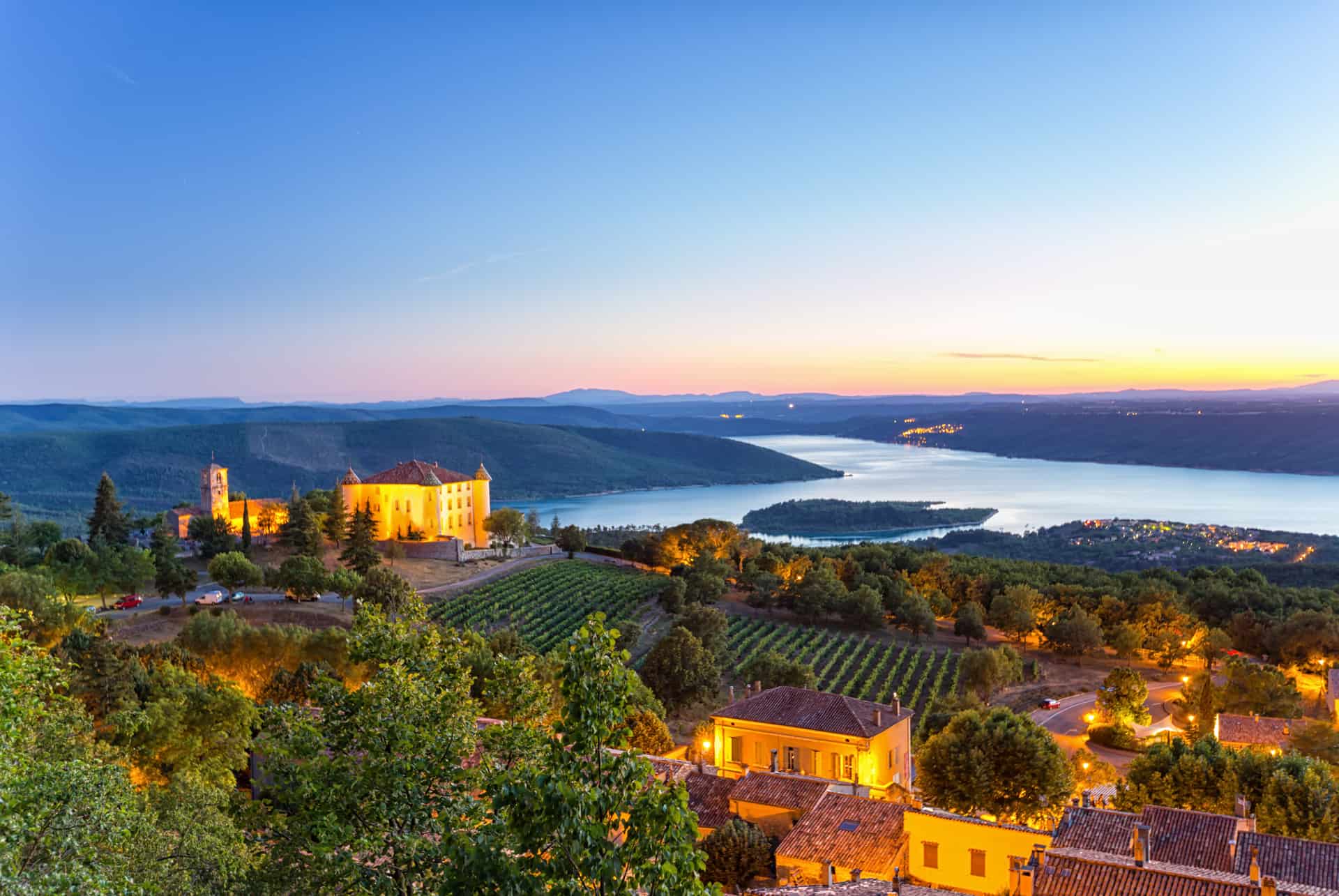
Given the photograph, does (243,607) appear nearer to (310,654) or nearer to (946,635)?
(310,654)

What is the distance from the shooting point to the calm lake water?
109562 millimetres

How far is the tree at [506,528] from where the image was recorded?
54.1 metres

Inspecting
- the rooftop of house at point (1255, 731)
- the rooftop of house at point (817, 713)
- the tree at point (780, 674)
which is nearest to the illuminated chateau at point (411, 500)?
the tree at point (780, 674)

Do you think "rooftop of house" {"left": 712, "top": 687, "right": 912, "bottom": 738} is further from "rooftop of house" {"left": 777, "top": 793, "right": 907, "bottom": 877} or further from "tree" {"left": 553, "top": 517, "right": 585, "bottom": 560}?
"tree" {"left": 553, "top": 517, "right": 585, "bottom": 560}

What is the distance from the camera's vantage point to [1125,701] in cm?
3064

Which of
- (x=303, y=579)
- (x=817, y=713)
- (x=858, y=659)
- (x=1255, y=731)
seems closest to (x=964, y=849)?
(x=817, y=713)

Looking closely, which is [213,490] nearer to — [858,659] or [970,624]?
[858,659]

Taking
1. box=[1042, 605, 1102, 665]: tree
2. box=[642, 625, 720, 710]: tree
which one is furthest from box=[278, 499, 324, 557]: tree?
box=[1042, 605, 1102, 665]: tree

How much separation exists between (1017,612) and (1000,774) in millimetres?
26682

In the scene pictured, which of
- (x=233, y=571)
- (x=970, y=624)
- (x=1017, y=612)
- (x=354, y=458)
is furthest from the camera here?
(x=354, y=458)

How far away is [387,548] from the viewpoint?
162 feet

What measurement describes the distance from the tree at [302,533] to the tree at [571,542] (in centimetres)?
1580

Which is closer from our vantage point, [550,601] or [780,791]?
[780,791]

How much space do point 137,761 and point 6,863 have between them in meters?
16.8
